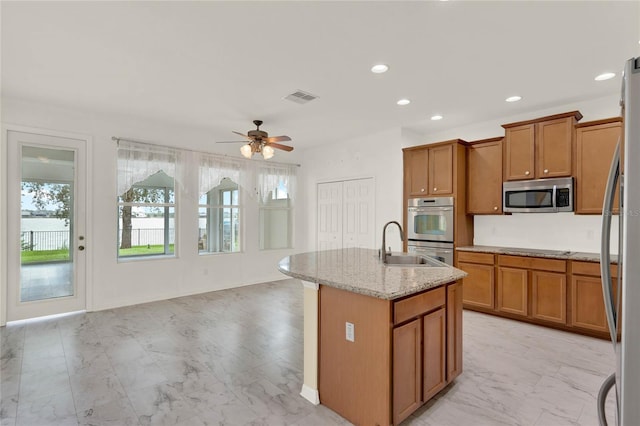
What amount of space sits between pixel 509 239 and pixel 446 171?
1.31 metres

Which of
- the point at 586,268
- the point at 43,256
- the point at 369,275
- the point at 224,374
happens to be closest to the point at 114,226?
the point at 43,256

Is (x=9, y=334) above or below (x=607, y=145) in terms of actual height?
below

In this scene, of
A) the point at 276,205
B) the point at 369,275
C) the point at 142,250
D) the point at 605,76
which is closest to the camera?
the point at 369,275

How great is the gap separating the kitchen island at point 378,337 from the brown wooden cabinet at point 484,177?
2404 mm

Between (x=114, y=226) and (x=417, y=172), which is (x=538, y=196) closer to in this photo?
(x=417, y=172)

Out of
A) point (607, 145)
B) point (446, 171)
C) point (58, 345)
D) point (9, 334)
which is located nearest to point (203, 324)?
point (58, 345)

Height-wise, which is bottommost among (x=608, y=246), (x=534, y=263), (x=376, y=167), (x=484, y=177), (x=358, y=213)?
(x=534, y=263)

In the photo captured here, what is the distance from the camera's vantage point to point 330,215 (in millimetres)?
6395

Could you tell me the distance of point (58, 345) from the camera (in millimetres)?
3264

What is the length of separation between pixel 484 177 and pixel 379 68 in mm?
2460

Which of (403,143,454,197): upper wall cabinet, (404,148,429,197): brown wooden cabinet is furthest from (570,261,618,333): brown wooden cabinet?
(404,148,429,197): brown wooden cabinet

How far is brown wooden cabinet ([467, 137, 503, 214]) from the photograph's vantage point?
4371 mm

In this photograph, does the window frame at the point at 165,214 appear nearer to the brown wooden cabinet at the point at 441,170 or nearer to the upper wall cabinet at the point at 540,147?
the brown wooden cabinet at the point at 441,170

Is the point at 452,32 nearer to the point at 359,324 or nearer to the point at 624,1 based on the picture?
the point at 624,1
